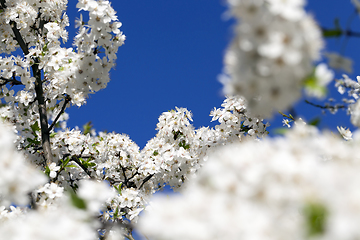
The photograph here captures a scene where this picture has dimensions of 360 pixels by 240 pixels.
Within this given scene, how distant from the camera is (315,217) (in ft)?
3.30

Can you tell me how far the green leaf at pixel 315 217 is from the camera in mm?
998

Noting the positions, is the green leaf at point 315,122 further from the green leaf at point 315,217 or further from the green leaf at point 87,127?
the green leaf at point 87,127

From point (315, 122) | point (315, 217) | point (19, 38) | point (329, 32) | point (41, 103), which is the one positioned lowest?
point (315, 217)

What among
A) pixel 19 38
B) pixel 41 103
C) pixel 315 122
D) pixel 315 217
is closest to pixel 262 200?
pixel 315 217

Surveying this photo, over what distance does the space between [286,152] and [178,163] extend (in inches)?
191

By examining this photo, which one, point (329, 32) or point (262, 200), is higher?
point (329, 32)

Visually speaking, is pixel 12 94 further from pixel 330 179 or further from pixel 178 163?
pixel 330 179

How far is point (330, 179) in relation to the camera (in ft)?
3.31

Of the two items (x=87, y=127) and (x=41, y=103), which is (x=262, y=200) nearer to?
(x=41, y=103)

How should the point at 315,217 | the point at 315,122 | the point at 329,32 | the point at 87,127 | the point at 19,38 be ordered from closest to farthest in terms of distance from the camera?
the point at 315,217
the point at 329,32
the point at 315,122
the point at 19,38
the point at 87,127

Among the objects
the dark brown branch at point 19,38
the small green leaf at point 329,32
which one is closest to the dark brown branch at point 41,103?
the dark brown branch at point 19,38

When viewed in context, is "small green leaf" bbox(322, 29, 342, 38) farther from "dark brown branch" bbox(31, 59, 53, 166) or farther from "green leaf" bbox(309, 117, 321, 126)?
"dark brown branch" bbox(31, 59, 53, 166)

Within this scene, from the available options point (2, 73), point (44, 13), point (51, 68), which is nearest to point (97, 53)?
point (51, 68)

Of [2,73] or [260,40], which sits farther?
[2,73]
